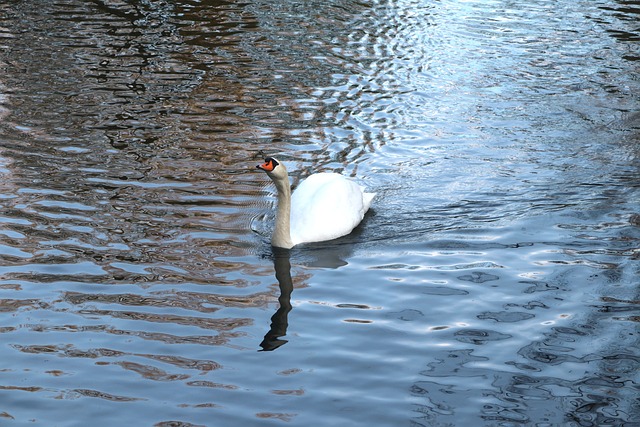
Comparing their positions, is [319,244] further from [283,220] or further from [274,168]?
[274,168]

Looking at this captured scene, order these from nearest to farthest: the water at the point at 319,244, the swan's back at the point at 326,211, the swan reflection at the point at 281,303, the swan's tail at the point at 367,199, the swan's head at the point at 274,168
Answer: the water at the point at 319,244, the swan reflection at the point at 281,303, the swan's head at the point at 274,168, the swan's back at the point at 326,211, the swan's tail at the point at 367,199

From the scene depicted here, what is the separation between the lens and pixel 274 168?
9945 millimetres

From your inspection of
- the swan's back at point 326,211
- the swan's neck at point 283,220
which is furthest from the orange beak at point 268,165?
the swan's back at point 326,211

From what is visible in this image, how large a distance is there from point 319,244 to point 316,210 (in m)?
0.36

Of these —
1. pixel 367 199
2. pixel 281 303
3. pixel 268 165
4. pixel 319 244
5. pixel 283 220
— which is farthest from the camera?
pixel 367 199

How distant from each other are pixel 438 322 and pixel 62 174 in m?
5.56

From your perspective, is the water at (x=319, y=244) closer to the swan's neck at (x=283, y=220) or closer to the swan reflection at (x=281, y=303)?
the swan reflection at (x=281, y=303)

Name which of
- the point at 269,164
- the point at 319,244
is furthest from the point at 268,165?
the point at 319,244

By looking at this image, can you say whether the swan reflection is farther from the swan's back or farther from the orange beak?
→ the orange beak

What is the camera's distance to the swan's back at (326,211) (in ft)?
34.4

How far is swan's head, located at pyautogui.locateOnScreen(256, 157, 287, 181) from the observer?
989 centimetres

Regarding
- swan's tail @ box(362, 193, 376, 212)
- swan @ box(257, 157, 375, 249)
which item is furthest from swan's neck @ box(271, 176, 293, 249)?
swan's tail @ box(362, 193, 376, 212)

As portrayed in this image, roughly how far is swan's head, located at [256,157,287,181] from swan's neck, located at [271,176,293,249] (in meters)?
0.16

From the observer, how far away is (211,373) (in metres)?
7.60
